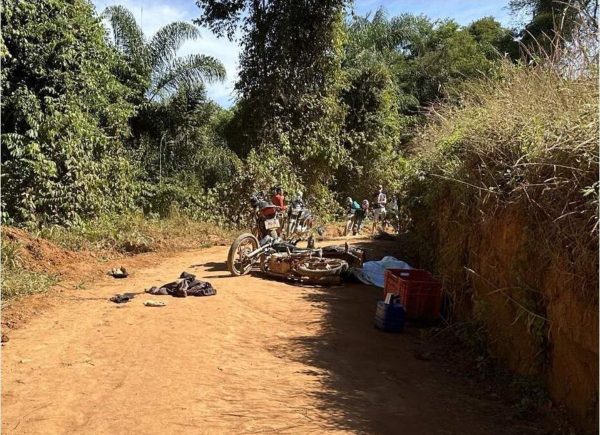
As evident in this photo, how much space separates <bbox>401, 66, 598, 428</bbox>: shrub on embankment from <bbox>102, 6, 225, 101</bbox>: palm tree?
12018 millimetres

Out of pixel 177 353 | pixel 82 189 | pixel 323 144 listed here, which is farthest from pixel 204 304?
pixel 323 144

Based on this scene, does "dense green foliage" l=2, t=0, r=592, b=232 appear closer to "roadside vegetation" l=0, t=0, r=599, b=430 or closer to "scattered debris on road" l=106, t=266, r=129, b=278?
"roadside vegetation" l=0, t=0, r=599, b=430

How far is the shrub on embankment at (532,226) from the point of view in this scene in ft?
12.1

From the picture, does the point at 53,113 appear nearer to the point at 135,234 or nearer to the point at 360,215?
the point at 135,234

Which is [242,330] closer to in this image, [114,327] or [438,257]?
[114,327]

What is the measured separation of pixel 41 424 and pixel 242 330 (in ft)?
8.90

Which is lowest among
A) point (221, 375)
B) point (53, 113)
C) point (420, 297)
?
point (221, 375)

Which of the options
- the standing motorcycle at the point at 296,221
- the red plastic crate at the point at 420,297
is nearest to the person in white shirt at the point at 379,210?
the standing motorcycle at the point at 296,221

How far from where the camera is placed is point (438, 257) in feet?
24.9

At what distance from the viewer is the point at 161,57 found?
17.0 meters

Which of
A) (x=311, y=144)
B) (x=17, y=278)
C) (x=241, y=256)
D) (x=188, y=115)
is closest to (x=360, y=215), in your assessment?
(x=311, y=144)

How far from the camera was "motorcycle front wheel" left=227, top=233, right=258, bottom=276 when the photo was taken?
29.7ft

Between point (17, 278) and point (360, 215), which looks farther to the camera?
point (360, 215)

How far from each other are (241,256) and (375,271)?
233 cm
